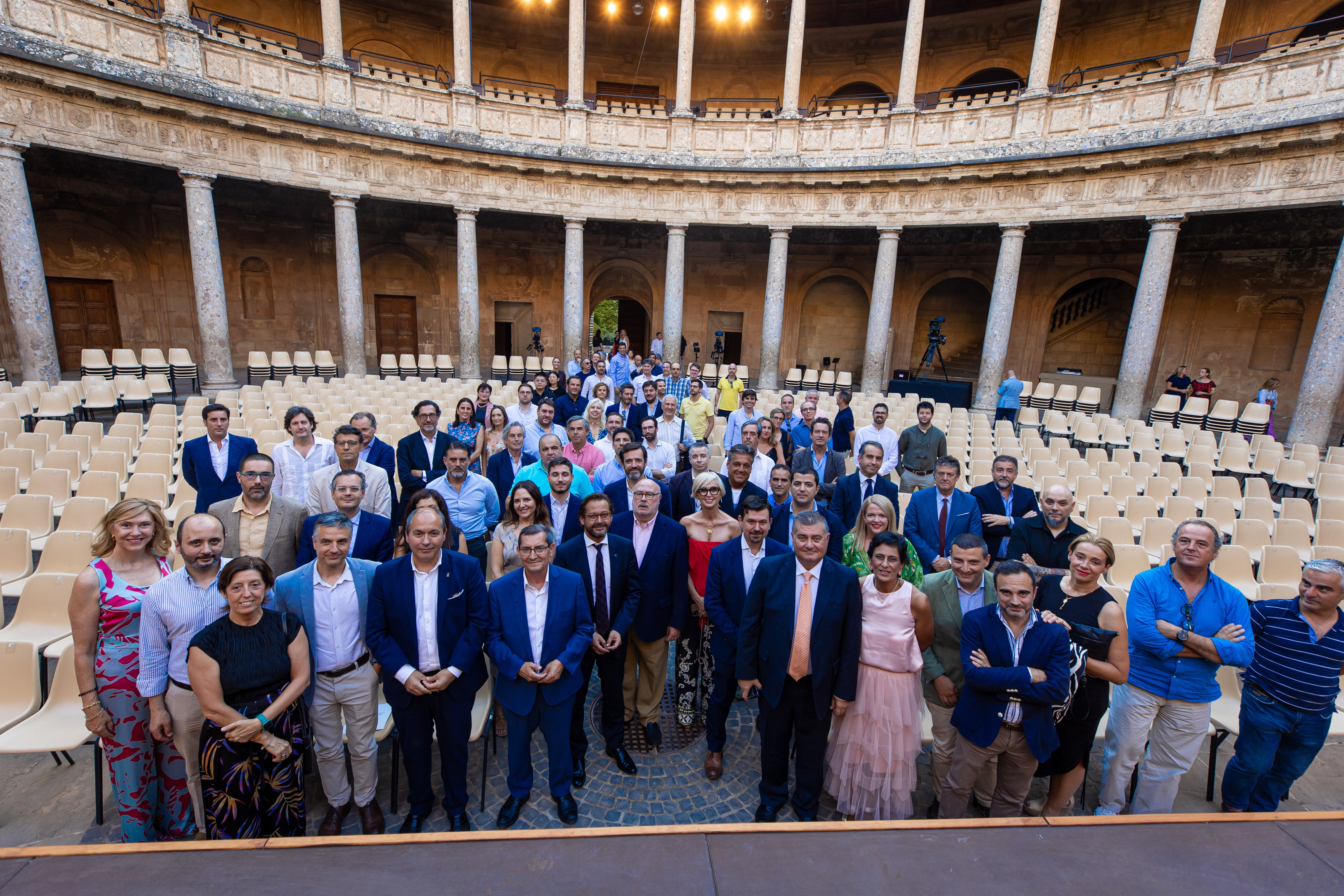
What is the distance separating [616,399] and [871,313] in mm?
10029

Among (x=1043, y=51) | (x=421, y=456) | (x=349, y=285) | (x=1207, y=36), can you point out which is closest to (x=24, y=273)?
(x=349, y=285)

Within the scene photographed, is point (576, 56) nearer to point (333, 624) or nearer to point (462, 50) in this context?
point (462, 50)

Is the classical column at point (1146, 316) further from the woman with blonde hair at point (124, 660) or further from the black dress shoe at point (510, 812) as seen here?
the woman with blonde hair at point (124, 660)

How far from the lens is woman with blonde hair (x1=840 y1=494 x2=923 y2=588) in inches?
141

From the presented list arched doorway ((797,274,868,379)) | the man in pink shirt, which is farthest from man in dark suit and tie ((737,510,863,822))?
arched doorway ((797,274,868,379))

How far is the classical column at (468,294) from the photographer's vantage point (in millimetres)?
15789

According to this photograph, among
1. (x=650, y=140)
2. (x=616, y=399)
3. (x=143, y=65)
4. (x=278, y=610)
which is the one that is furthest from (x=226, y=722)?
(x=650, y=140)

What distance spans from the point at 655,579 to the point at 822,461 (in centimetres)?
269

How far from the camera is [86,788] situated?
3252 millimetres

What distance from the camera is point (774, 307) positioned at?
16.8 meters

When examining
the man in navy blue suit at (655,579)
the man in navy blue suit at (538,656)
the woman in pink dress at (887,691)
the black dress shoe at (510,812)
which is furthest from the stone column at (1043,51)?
the black dress shoe at (510,812)

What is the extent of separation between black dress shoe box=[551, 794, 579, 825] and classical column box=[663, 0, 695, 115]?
16737mm

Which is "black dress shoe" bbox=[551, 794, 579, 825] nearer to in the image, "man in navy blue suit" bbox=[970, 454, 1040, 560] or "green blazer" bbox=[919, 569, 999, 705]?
"green blazer" bbox=[919, 569, 999, 705]

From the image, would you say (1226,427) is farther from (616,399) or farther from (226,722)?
(226,722)
